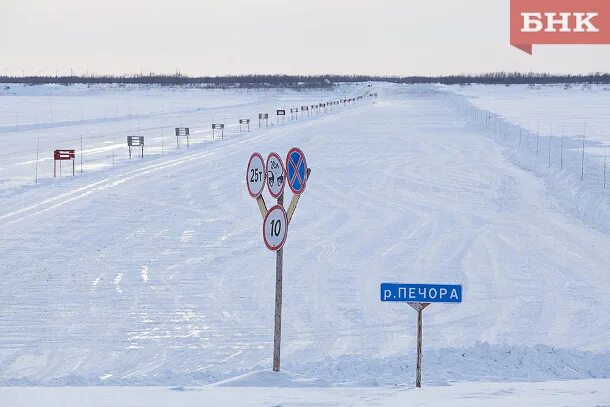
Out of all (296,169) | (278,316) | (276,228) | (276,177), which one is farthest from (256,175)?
(278,316)

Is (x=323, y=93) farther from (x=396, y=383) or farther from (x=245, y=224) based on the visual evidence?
(x=396, y=383)

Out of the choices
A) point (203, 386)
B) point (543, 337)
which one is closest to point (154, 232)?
point (543, 337)

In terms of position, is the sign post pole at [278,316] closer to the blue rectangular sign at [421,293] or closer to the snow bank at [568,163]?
the blue rectangular sign at [421,293]

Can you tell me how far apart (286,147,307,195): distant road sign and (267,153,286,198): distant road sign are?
23 cm

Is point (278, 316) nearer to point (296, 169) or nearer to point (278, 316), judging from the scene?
point (278, 316)

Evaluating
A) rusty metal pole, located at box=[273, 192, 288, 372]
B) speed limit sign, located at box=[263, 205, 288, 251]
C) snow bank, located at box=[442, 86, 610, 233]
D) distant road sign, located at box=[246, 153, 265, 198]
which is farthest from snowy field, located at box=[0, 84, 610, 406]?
distant road sign, located at box=[246, 153, 265, 198]

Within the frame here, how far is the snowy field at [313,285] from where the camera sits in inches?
373

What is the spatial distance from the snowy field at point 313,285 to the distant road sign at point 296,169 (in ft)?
6.46

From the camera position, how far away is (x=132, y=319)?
41.5ft

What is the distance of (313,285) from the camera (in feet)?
48.4

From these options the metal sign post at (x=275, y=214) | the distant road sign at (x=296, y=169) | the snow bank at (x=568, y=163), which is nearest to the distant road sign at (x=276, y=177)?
the metal sign post at (x=275, y=214)

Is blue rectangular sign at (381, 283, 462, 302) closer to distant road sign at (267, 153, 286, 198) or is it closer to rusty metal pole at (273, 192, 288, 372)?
rusty metal pole at (273, 192, 288, 372)

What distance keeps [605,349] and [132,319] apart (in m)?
6.05

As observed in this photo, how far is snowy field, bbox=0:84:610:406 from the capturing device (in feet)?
31.1
